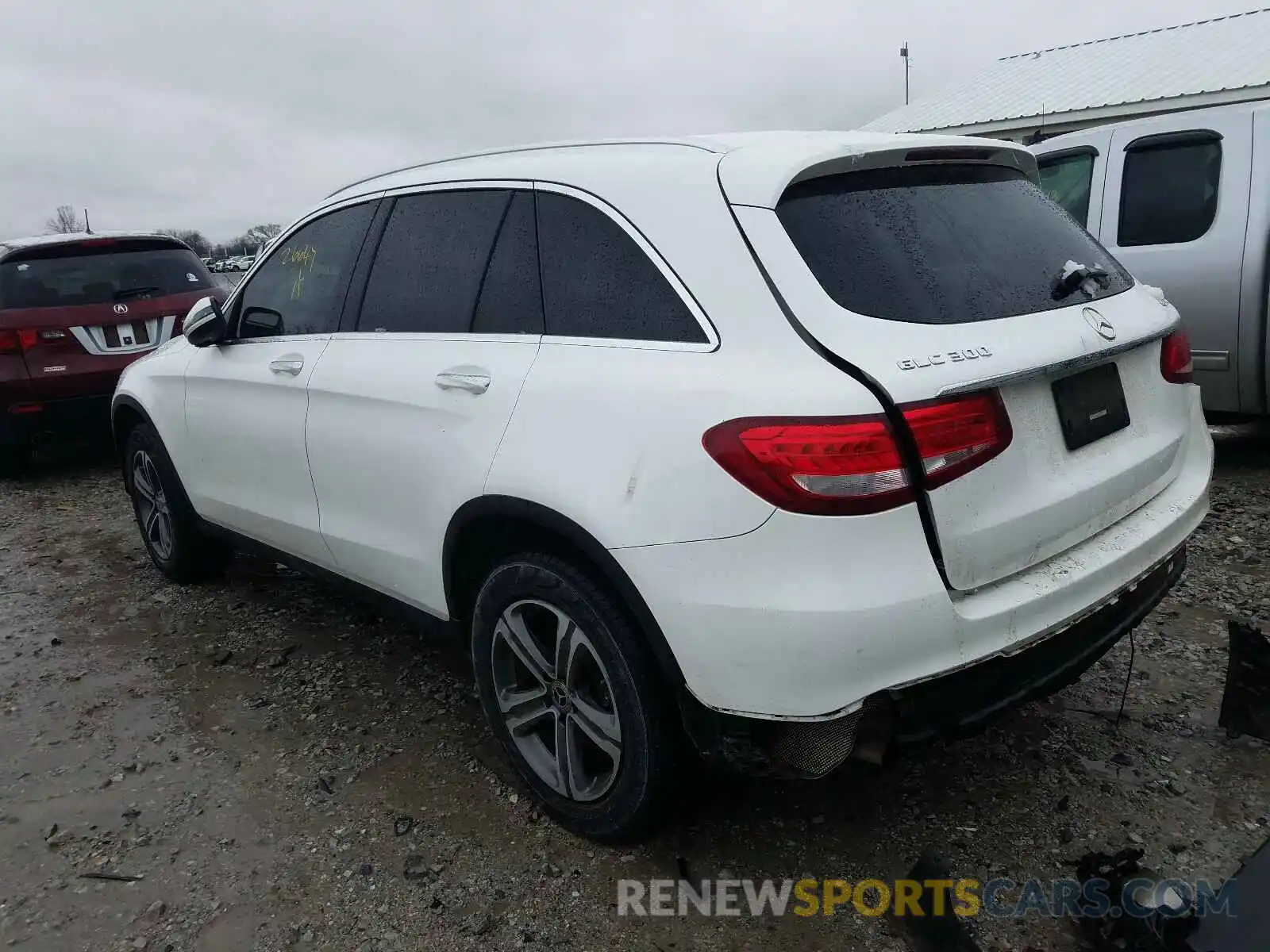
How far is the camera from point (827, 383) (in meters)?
1.95

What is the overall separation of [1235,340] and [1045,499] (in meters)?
3.63

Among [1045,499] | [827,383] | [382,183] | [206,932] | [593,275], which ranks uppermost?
[382,183]

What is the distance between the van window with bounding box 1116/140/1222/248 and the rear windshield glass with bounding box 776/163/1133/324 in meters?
3.17

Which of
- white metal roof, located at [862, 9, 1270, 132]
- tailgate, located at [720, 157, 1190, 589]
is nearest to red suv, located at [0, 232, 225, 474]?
tailgate, located at [720, 157, 1190, 589]

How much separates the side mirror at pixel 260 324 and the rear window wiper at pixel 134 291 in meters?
3.78

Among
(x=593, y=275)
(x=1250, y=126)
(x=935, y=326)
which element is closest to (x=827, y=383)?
(x=935, y=326)

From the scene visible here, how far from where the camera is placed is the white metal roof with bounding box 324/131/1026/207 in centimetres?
220

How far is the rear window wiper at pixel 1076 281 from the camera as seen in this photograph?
240 centimetres

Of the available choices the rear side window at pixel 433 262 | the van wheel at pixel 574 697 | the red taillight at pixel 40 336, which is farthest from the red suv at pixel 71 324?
the van wheel at pixel 574 697

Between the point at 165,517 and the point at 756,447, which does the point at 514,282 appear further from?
the point at 165,517

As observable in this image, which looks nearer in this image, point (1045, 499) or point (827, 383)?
point (827, 383)

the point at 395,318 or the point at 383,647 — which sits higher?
the point at 395,318

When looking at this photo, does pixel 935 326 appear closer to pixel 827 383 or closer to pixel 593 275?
Result: pixel 827 383

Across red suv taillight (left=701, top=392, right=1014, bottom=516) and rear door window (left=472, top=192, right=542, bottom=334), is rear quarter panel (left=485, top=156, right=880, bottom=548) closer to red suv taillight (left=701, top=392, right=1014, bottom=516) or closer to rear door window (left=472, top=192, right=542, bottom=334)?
red suv taillight (left=701, top=392, right=1014, bottom=516)
